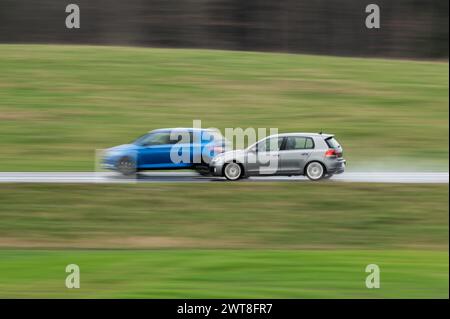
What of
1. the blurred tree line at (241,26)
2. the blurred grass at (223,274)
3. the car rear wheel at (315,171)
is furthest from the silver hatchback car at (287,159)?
the blurred tree line at (241,26)

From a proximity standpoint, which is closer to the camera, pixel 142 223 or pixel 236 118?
pixel 142 223

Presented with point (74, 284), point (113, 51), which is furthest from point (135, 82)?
point (74, 284)

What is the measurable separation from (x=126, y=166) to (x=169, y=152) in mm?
1153

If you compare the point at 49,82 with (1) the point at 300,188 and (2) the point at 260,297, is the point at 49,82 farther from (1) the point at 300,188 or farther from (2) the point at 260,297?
(2) the point at 260,297

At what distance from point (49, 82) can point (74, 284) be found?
22.2m

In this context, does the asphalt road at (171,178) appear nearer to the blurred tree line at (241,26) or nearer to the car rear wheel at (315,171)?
the car rear wheel at (315,171)

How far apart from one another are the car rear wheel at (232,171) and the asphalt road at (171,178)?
30 cm

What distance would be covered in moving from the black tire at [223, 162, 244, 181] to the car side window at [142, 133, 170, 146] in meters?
2.04

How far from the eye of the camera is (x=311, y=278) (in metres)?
11.6

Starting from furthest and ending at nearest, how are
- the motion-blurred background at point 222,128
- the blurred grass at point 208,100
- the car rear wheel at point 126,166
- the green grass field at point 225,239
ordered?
the blurred grass at point 208,100, the car rear wheel at point 126,166, the motion-blurred background at point 222,128, the green grass field at point 225,239

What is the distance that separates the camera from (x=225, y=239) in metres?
15.5

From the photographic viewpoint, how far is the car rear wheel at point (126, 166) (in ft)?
67.7

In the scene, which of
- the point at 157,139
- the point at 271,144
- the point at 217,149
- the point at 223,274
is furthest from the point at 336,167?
the point at 223,274

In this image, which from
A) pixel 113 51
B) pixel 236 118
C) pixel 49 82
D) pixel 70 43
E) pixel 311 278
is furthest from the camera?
pixel 70 43
